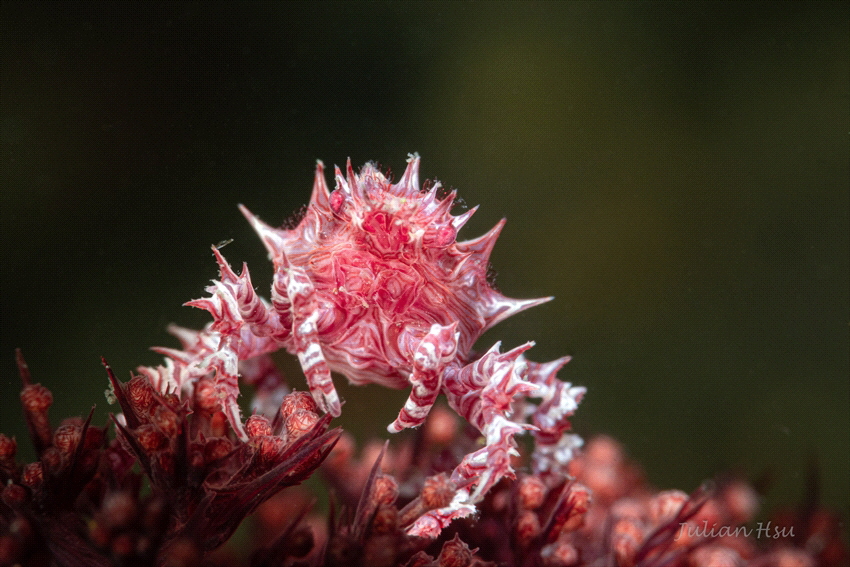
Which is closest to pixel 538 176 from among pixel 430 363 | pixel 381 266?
pixel 381 266

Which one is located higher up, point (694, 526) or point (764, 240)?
point (764, 240)

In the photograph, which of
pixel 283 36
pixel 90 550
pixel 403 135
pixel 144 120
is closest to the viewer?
pixel 90 550

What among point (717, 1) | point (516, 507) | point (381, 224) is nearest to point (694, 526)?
point (516, 507)

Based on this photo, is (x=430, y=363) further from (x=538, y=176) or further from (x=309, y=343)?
(x=538, y=176)

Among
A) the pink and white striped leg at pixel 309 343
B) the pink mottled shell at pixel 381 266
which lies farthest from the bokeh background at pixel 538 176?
the pink and white striped leg at pixel 309 343

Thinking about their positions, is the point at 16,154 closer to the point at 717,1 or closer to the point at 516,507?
the point at 516,507

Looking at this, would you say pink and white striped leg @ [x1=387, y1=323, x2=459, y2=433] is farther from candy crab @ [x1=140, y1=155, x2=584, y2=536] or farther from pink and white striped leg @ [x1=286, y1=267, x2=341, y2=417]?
pink and white striped leg @ [x1=286, y1=267, x2=341, y2=417]

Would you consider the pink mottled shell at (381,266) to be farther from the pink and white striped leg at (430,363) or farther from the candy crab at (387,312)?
the pink and white striped leg at (430,363)
